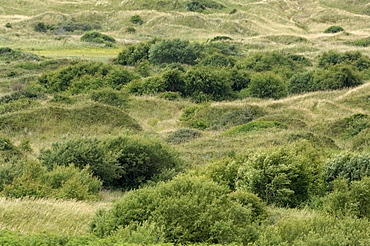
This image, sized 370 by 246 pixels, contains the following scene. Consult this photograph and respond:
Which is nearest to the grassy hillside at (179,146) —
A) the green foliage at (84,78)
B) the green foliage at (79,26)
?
the green foliage at (84,78)

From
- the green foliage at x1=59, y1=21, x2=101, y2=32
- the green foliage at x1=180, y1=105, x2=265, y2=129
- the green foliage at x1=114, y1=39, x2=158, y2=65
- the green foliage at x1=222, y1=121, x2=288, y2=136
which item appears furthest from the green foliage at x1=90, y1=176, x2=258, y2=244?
the green foliage at x1=59, y1=21, x2=101, y2=32

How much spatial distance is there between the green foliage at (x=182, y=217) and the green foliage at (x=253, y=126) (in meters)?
18.1

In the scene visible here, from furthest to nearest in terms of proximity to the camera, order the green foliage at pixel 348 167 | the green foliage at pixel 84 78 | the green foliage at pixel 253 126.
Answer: the green foliage at pixel 84 78 → the green foliage at pixel 253 126 → the green foliage at pixel 348 167

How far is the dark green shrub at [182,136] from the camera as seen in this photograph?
26.3 m

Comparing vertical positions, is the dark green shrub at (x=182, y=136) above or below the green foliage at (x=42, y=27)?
above

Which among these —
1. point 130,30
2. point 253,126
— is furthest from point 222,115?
point 130,30

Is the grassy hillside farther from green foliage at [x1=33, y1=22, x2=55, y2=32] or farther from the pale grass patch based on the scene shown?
green foliage at [x1=33, y1=22, x2=55, y2=32]

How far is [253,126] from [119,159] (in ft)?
44.3

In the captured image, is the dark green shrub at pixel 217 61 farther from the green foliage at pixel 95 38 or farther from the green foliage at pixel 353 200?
the green foliage at pixel 353 200

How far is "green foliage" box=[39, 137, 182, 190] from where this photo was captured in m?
15.3

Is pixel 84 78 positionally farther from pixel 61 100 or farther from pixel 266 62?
pixel 266 62

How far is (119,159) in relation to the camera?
644 inches

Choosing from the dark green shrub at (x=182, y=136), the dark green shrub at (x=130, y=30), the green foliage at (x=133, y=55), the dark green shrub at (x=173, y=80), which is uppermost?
the dark green shrub at (x=182, y=136)

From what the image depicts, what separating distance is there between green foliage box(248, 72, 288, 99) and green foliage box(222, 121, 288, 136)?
13.2 metres
